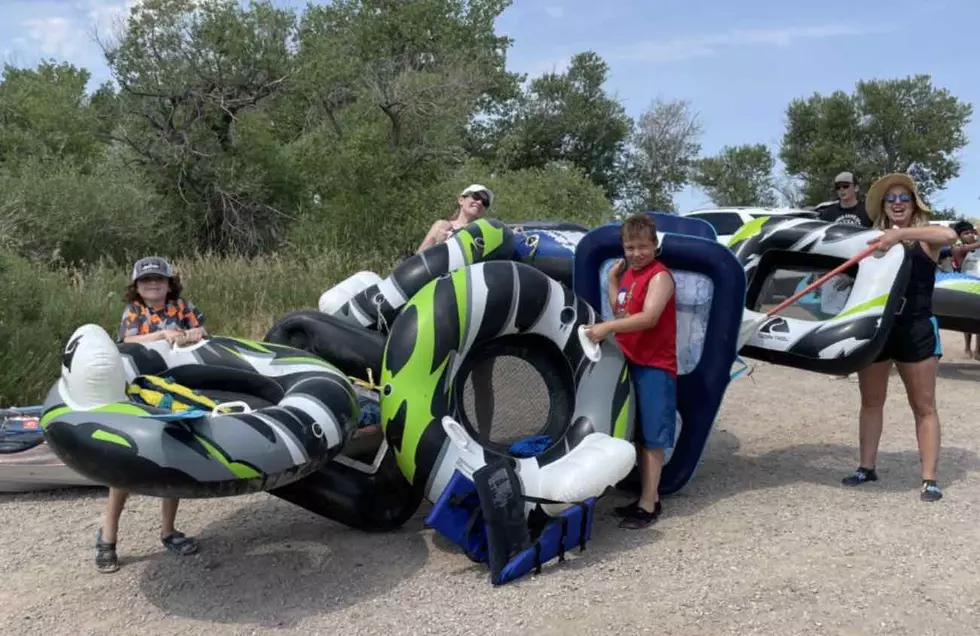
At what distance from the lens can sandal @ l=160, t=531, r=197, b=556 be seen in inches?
161

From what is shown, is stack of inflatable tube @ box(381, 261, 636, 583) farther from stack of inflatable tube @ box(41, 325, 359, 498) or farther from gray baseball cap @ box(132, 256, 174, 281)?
gray baseball cap @ box(132, 256, 174, 281)

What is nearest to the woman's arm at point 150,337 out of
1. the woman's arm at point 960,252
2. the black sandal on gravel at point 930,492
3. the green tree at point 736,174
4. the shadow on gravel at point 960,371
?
the black sandal on gravel at point 930,492

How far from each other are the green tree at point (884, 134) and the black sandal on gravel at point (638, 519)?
103 feet

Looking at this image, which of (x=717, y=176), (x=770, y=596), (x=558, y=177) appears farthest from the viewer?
(x=717, y=176)

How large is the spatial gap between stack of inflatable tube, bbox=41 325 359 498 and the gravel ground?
23.6 inches

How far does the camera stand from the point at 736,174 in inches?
1576

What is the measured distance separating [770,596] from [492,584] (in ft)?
3.78

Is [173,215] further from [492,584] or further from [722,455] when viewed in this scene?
[492,584]

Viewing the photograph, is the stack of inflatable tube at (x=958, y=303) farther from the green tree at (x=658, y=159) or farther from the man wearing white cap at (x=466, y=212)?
the green tree at (x=658, y=159)

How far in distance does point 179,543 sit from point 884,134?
116 ft

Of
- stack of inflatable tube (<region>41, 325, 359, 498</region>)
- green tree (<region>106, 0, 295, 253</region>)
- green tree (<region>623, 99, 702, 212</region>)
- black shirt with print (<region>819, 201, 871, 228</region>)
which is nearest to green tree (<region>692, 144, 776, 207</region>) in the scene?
green tree (<region>623, 99, 702, 212</region>)

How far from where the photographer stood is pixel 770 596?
361 cm

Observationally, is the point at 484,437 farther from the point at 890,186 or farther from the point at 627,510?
the point at 890,186

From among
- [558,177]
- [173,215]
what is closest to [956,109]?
[558,177]
